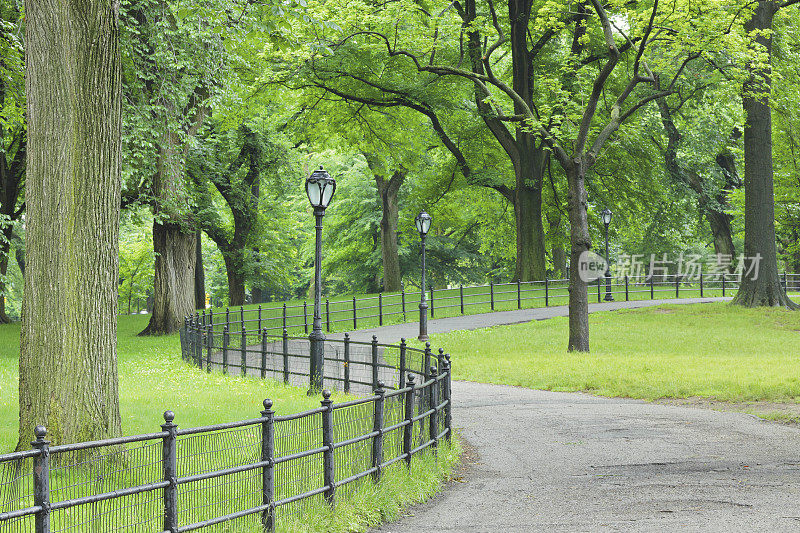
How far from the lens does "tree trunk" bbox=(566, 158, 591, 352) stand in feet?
67.5

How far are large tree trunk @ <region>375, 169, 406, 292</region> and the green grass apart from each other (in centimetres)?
1387

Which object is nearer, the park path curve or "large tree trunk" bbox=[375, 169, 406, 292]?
the park path curve

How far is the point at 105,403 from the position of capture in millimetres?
7906

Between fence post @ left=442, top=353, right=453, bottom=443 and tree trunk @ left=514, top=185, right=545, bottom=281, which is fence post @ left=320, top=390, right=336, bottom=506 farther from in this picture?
tree trunk @ left=514, top=185, right=545, bottom=281

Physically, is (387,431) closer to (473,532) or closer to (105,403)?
(473,532)

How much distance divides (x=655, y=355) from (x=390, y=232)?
2343cm

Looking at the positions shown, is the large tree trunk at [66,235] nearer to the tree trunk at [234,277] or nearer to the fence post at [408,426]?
the fence post at [408,426]

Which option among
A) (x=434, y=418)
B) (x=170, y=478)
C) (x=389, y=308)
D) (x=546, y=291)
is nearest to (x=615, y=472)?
(x=434, y=418)

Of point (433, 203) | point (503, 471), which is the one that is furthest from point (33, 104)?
point (433, 203)

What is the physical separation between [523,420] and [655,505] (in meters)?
5.06

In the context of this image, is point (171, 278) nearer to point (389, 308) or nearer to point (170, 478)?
point (389, 308)

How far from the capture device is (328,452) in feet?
22.9

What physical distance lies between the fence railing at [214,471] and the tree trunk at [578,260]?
12021mm

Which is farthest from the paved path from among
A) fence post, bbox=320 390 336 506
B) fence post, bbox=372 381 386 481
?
fence post, bbox=320 390 336 506
